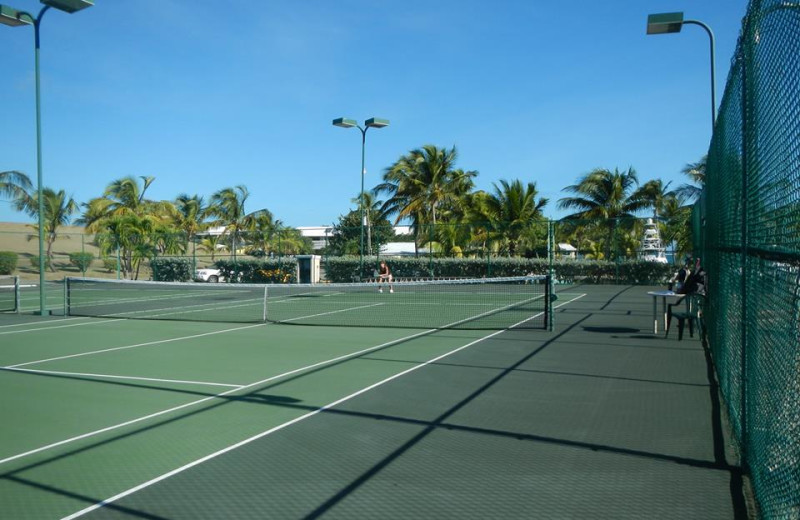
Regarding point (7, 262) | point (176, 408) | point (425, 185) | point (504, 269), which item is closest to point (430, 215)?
point (425, 185)

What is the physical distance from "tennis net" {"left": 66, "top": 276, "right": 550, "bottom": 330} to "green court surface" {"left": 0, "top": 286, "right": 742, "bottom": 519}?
4.14 meters

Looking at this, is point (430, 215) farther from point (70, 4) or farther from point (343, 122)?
point (70, 4)

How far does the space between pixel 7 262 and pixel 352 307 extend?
30166mm

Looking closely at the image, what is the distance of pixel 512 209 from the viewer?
35.8 metres

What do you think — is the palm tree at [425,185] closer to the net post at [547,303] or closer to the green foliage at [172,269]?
the green foliage at [172,269]

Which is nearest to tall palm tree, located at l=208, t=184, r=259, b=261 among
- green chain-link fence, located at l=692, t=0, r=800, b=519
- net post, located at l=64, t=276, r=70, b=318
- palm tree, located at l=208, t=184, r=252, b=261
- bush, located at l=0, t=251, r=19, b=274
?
palm tree, located at l=208, t=184, r=252, b=261

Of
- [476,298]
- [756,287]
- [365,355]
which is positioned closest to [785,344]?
[756,287]

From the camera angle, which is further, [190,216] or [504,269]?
[190,216]

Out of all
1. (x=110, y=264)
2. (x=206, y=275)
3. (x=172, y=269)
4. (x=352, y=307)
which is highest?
(x=110, y=264)

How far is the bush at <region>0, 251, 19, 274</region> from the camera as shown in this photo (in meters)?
40.2

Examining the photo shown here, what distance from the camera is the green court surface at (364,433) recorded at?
438 cm

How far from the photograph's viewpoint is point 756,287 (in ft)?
13.6

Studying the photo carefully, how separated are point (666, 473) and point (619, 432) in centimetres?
107

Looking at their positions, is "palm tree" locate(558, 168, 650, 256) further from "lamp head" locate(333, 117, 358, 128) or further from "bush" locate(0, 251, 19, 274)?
"bush" locate(0, 251, 19, 274)
